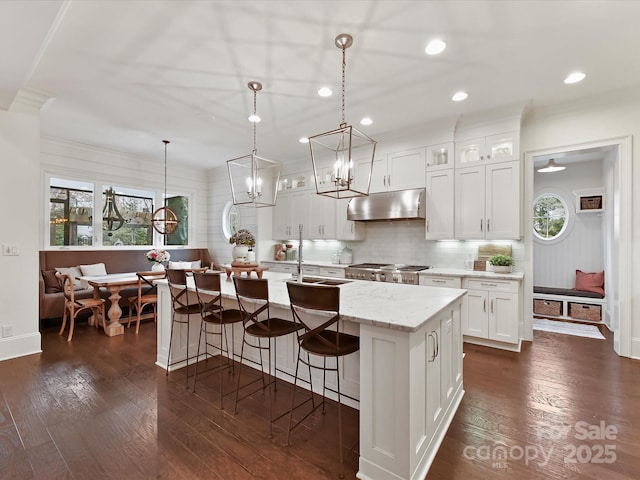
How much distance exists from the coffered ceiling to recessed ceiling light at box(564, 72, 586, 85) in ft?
0.22

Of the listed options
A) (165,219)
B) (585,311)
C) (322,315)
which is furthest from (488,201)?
(165,219)

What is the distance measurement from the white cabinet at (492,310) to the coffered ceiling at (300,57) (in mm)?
2212

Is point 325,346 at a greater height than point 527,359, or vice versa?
point 325,346

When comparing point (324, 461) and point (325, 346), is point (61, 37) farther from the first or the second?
point (324, 461)

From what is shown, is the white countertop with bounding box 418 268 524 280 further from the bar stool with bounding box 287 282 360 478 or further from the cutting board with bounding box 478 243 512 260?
the bar stool with bounding box 287 282 360 478

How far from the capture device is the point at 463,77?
3096mm

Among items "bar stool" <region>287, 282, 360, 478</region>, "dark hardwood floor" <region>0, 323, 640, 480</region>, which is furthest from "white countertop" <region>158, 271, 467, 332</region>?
"dark hardwood floor" <region>0, 323, 640, 480</region>

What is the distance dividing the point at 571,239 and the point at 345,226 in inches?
168

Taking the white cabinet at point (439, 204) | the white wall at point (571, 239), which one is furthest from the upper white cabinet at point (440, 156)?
the white wall at point (571, 239)

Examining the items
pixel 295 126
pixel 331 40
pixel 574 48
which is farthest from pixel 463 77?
pixel 295 126

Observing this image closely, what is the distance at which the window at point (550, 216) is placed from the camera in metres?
5.75

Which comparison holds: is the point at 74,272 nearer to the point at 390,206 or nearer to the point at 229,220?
the point at 229,220

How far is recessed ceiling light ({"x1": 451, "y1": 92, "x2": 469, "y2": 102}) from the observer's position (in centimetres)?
344

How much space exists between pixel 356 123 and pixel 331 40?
6.11 ft
